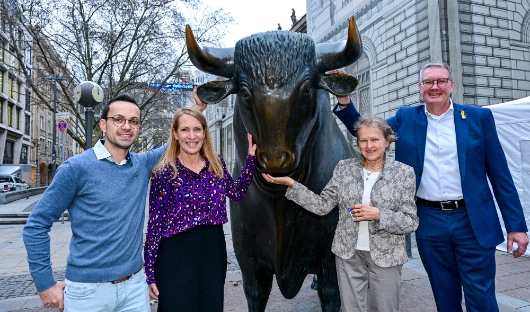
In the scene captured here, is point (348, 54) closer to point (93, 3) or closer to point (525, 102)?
point (525, 102)

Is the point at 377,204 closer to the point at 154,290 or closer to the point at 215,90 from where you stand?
the point at 215,90

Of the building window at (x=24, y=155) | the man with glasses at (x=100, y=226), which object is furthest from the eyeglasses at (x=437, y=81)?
the building window at (x=24, y=155)

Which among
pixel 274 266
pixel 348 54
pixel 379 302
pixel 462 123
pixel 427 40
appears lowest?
→ pixel 379 302

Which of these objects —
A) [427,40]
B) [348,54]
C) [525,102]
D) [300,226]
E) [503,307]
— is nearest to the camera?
[348,54]

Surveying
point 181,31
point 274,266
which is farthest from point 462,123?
point 181,31

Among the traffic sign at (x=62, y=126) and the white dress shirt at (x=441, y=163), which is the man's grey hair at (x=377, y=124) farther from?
the traffic sign at (x=62, y=126)

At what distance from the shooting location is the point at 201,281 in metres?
2.08

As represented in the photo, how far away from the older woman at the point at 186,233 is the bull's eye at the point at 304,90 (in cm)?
44

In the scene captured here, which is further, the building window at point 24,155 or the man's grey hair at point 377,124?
the building window at point 24,155

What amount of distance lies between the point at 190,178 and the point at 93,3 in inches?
643

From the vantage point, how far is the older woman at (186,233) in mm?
2045

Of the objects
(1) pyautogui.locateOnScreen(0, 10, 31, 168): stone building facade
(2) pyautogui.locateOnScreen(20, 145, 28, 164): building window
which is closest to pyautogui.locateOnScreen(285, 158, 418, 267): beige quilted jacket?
(1) pyautogui.locateOnScreen(0, 10, 31, 168): stone building facade

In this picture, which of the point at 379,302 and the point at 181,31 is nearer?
the point at 379,302

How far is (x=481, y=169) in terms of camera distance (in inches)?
96.7
